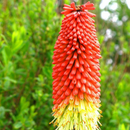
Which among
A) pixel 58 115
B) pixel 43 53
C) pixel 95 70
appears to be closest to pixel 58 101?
pixel 58 115

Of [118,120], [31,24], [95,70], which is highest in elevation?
[31,24]

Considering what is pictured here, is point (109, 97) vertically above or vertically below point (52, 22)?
below

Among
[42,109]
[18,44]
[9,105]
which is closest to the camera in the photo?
[18,44]

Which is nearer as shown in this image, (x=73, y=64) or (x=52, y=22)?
(x=73, y=64)

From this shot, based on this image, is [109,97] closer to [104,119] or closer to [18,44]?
[104,119]

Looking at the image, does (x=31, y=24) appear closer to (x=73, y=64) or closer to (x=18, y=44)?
(x=18, y=44)

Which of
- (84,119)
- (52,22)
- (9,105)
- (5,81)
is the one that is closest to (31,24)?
(52,22)

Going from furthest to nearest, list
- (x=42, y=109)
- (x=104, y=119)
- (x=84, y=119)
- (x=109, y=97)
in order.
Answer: (x=109, y=97) → (x=104, y=119) → (x=42, y=109) → (x=84, y=119)
